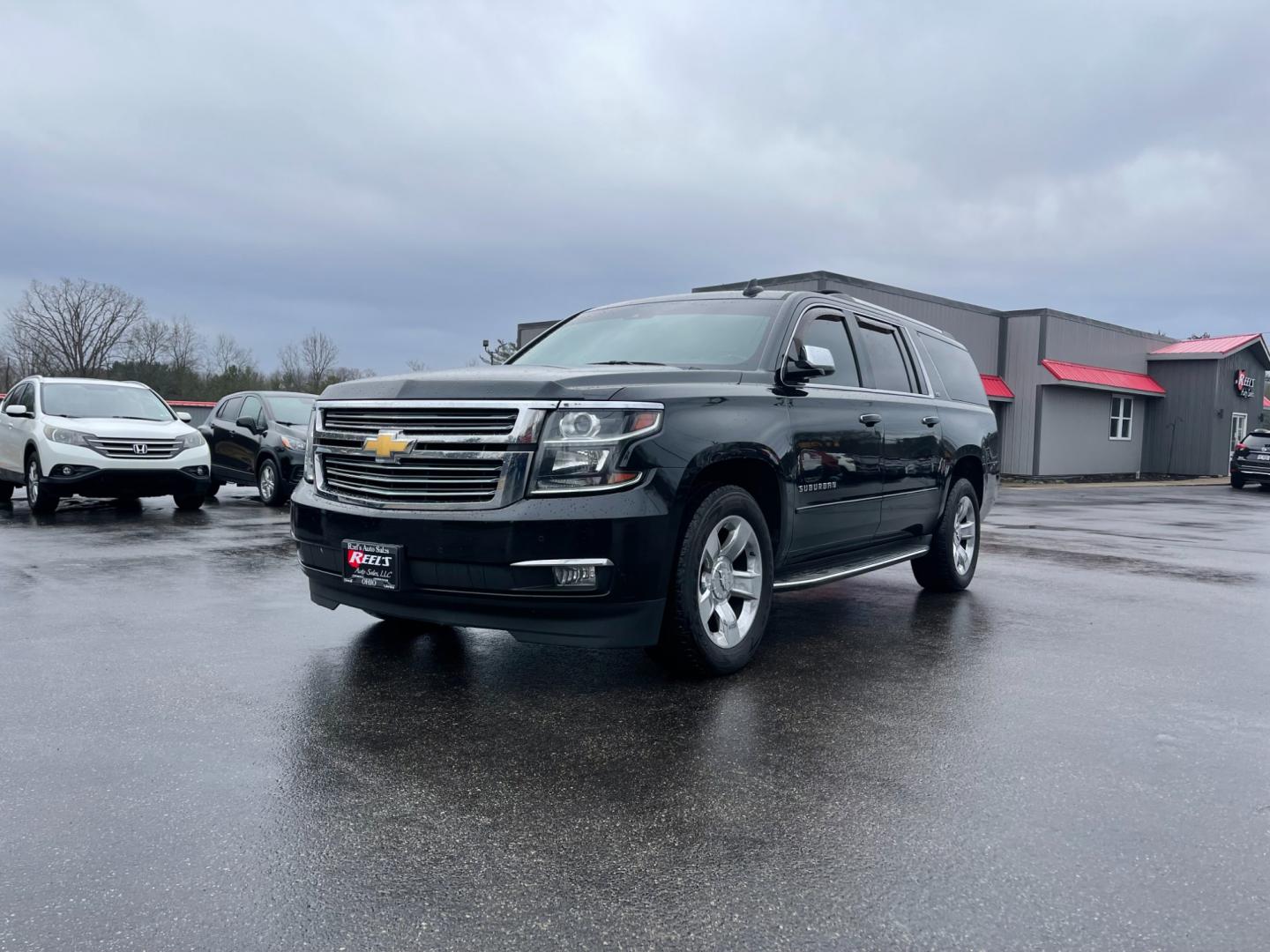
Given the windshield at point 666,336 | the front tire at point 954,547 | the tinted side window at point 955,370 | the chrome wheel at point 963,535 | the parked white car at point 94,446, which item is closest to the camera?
the windshield at point 666,336

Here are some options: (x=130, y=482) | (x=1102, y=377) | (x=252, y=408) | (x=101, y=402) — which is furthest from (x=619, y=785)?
(x=1102, y=377)

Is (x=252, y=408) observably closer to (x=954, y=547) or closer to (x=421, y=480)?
(x=954, y=547)

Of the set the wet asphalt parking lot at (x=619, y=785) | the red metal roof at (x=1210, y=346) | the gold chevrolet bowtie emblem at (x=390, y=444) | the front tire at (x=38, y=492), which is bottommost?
the wet asphalt parking lot at (x=619, y=785)

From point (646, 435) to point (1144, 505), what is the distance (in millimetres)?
19800

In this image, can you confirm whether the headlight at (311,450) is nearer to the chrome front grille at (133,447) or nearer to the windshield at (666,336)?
the windshield at (666,336)

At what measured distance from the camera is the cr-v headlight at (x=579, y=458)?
4.52m

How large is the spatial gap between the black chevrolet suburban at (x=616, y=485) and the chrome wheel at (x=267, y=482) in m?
9.26

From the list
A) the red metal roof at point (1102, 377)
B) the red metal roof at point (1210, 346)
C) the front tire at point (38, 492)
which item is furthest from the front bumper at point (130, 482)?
the red metal roof at point (1210, 346)

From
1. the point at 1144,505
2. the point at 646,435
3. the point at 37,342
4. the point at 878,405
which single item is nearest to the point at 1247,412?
the point at 1144,505

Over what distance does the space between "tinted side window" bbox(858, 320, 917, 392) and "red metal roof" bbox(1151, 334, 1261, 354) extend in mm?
35027

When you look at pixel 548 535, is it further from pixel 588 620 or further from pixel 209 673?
pixel 209 673

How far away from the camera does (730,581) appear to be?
519 cm

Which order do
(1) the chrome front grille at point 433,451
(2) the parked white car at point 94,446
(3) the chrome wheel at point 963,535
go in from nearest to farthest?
(1) the chrome front grille at point 433,451 → (3) the chrome wheel at point 963,535 → (2) the parked white car at point 94,446

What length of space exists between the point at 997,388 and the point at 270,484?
23.6 m
